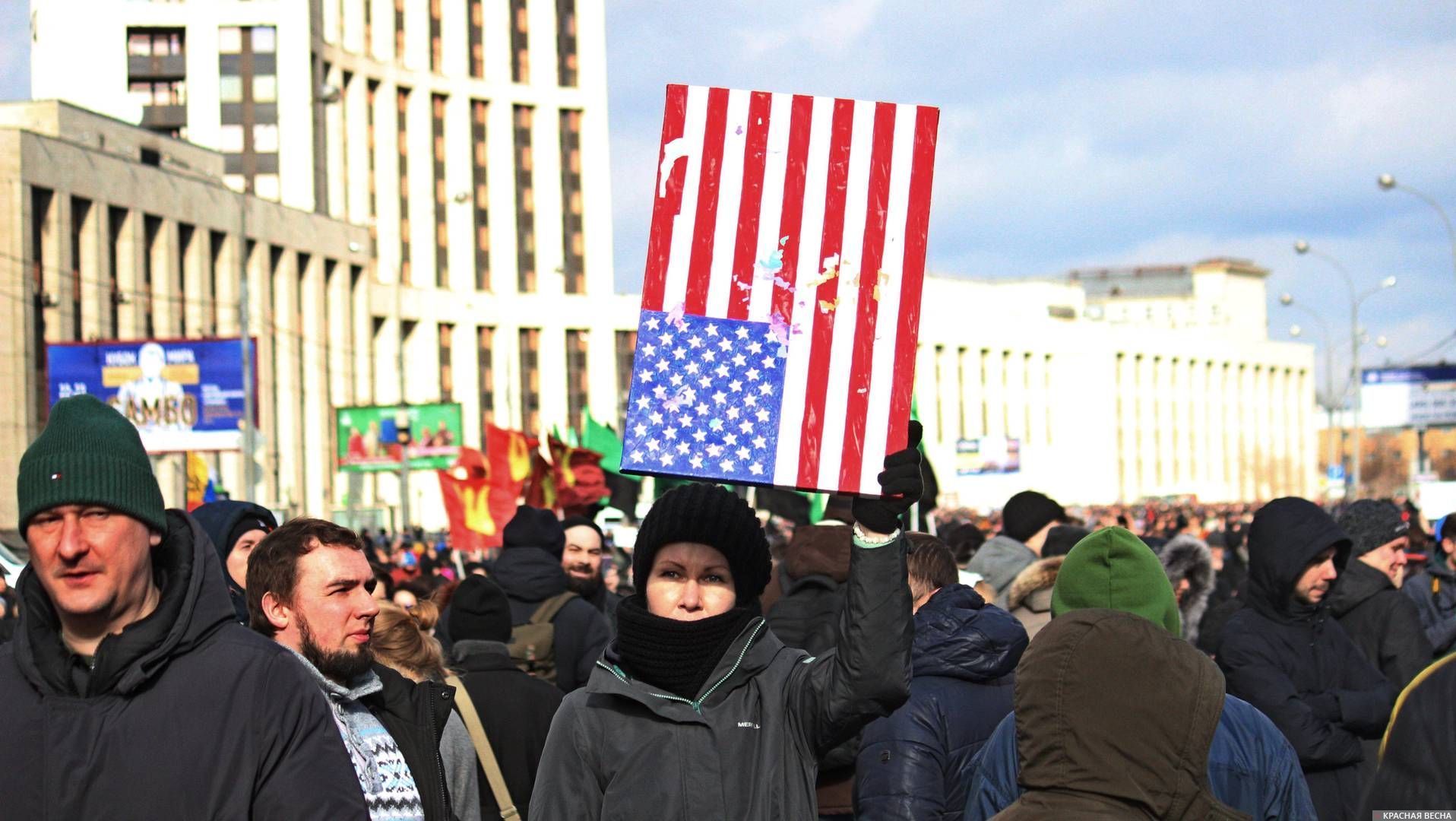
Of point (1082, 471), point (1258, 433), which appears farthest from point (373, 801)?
point (1258, 433)

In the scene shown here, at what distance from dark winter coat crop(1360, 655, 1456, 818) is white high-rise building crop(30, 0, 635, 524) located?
57.7 metres

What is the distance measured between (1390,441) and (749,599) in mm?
166431

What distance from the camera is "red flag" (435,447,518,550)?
966 inches

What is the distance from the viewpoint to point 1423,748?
2.08 meters

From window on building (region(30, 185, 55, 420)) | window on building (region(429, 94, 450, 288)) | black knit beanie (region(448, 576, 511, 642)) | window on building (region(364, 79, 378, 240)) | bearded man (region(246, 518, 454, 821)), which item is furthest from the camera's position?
window on building (region(429, 94, 450, 288))

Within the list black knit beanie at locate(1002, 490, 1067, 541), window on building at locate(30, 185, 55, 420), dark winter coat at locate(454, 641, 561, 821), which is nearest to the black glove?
dark winter coat at locate(454, 641, 561, 821)

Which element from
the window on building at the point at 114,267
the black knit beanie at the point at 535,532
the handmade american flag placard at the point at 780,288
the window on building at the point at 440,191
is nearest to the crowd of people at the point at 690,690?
the handmade american flag placard at the point at 780,288

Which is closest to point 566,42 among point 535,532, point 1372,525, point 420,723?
point 535,532

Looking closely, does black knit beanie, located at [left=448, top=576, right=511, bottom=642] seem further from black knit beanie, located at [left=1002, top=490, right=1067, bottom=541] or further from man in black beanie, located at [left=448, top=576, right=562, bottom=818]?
black knit beanie, located at [left=1002, top=490, right=1067, bottom=541]

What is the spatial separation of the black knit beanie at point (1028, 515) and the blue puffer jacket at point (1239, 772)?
213 inches

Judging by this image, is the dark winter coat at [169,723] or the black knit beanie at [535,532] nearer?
the dark winter coat at [169,723]

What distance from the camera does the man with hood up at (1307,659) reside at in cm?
548

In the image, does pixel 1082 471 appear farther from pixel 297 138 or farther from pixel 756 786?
pixel 756 786

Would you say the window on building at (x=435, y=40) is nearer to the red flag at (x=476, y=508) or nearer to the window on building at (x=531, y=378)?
the window on building at (x=531, y=378)
